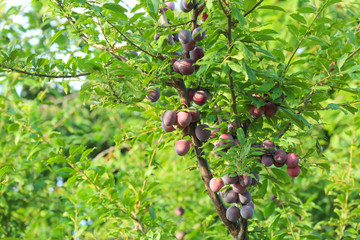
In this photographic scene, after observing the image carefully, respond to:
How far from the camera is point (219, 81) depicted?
1014mm

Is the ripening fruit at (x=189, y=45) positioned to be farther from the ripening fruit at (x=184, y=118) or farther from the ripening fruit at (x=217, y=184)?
the ripening fruit at (x=217, y=184)

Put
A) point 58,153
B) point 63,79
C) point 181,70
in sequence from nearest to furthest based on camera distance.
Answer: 1. point 181,70
2. point 63,79
3. point 58,153

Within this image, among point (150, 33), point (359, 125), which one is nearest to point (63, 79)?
point (150, 33)

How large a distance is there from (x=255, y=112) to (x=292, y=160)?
18 cm

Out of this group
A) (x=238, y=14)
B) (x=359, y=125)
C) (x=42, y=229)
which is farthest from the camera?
(x=42, y=229)

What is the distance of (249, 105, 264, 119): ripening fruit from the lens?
3.16ft

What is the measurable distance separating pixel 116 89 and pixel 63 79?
0.19 meters

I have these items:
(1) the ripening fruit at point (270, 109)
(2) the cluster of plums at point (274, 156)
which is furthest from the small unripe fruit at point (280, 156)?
(1) the ripening fruit at point (270, 109)

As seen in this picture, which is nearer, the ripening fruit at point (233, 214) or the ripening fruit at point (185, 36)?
the ripening fruit at point (185, 36)

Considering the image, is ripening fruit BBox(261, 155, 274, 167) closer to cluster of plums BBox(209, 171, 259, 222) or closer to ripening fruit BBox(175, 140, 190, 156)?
cluster of plums BBox(209, 171, 259, 222)

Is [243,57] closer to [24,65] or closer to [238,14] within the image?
[238,14]

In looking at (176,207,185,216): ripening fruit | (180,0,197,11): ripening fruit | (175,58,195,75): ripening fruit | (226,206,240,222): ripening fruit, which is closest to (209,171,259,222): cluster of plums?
(226,206,240,222): ripening fruit

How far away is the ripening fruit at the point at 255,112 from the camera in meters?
0.96

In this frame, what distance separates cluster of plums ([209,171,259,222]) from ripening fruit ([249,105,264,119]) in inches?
5.8
